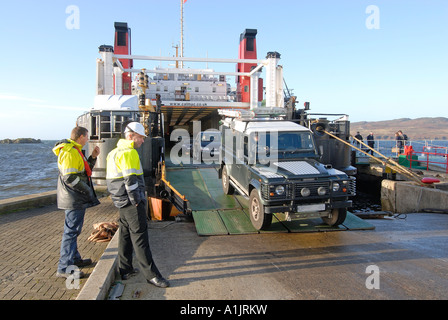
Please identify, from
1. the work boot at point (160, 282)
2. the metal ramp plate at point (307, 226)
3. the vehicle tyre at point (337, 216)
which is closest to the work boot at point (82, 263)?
the work boot at point (160, 282)

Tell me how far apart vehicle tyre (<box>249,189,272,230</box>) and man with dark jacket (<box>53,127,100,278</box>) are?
124 inches

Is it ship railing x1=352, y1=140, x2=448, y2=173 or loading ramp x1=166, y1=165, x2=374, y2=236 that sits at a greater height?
ship railing x1=352, y1=140, x2=448, y2=173

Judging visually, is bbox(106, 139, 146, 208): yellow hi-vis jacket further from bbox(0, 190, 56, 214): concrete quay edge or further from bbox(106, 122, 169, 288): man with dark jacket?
bbox(0, 190, 56, 214): concrete quay edge

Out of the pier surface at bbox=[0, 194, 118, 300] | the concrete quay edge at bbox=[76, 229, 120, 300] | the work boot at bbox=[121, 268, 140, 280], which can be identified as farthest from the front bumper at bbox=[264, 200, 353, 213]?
the pier surface at bbox=[0, 194, 118, 300]

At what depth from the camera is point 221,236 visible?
654cm

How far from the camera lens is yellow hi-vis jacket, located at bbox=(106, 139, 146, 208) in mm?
4141

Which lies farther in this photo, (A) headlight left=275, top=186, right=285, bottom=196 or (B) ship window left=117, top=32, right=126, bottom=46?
(B) ship window left=117, top=32, right=126, bottom=46

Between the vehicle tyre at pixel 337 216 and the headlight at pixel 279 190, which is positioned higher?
the headlight at pixel 279 190

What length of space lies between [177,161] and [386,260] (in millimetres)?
11234

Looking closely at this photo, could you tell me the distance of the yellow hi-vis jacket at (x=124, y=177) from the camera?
163 inches

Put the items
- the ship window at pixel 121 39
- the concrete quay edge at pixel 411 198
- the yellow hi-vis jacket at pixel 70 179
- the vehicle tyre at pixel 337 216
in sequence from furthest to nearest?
the ship window at pixel 121 39, the concrete quay edge at pixel 411 198, the vehicle tyre at pixel 337 216, the yellow hi-vis jacket at pixel 70 179

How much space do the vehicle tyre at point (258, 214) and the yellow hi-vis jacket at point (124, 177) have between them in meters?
2.86

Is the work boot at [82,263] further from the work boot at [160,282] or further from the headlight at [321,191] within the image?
the headlight at [321,191]
